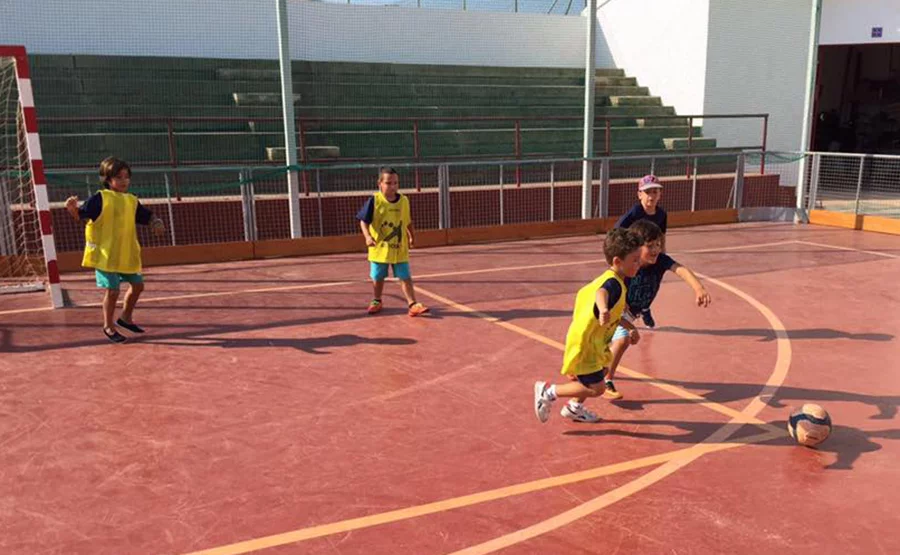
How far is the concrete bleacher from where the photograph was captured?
628 inches

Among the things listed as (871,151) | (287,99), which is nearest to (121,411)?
(287,99)

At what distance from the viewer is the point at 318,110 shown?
18.4 m

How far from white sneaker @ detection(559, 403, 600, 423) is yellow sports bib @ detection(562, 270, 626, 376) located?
0.47 m


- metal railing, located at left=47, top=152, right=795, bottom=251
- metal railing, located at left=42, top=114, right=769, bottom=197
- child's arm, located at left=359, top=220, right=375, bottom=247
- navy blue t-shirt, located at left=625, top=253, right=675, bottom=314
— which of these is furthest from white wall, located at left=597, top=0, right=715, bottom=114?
navy blue t-shirt, located at left=625, top=253, right=675, bottom=314

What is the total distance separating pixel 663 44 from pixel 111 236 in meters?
18.6

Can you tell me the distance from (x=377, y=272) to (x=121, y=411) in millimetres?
3416

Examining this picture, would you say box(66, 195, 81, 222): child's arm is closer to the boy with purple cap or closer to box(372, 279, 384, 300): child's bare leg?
box(372, 279, 384, 300): child's bare leg

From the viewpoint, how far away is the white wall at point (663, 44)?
20.7 m

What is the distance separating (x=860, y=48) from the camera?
87.4 ft

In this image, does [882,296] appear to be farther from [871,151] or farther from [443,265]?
[871,151]

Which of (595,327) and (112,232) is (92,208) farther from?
(595,327)

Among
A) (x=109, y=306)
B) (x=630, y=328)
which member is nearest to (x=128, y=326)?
(x=109, y=306)

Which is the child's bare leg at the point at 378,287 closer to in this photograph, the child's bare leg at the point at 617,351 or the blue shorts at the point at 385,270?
the blue shorts at the point at 385,270

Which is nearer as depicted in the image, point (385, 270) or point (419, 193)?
point (385, 270)
